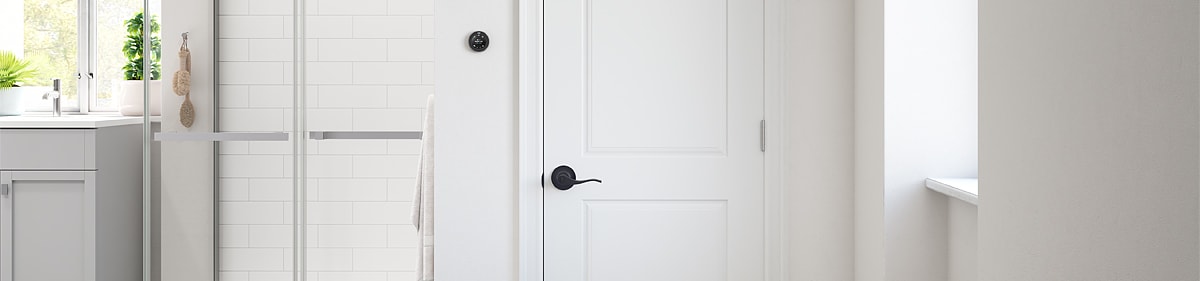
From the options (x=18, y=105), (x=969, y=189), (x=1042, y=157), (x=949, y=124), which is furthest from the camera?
(x=18, y=105)

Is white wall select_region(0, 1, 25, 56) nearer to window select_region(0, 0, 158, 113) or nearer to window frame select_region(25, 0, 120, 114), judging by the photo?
window select_region(0, 0, 158, 113)

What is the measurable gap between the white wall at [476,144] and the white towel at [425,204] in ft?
0.14

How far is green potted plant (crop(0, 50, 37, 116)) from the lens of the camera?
3.23 m

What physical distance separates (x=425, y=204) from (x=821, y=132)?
1115 mm

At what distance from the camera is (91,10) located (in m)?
3.40

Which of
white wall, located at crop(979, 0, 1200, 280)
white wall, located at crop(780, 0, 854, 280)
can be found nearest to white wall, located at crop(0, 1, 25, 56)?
white wall, located at crop(780, 0, 854, 280)

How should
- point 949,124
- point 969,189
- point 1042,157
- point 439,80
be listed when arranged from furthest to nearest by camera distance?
point 439,80, point 949,124, point 969,189, point 1042,157

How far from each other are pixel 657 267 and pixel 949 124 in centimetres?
87

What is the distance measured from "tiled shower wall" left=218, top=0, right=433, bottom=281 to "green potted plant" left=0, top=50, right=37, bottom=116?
1.35 metres

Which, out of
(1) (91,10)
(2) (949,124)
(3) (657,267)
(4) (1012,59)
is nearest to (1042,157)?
(4) (1012,59)

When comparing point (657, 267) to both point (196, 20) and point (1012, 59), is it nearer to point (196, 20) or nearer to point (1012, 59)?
point (1012, 59)

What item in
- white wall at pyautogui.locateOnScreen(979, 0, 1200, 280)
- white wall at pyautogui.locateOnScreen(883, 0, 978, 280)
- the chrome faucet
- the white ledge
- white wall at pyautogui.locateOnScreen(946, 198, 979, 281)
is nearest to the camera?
white wall at pyautogui.locateOnScreen(979, 0, 1200, 280)

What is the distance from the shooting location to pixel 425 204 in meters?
2.39

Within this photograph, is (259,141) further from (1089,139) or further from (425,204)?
(1089,139)
